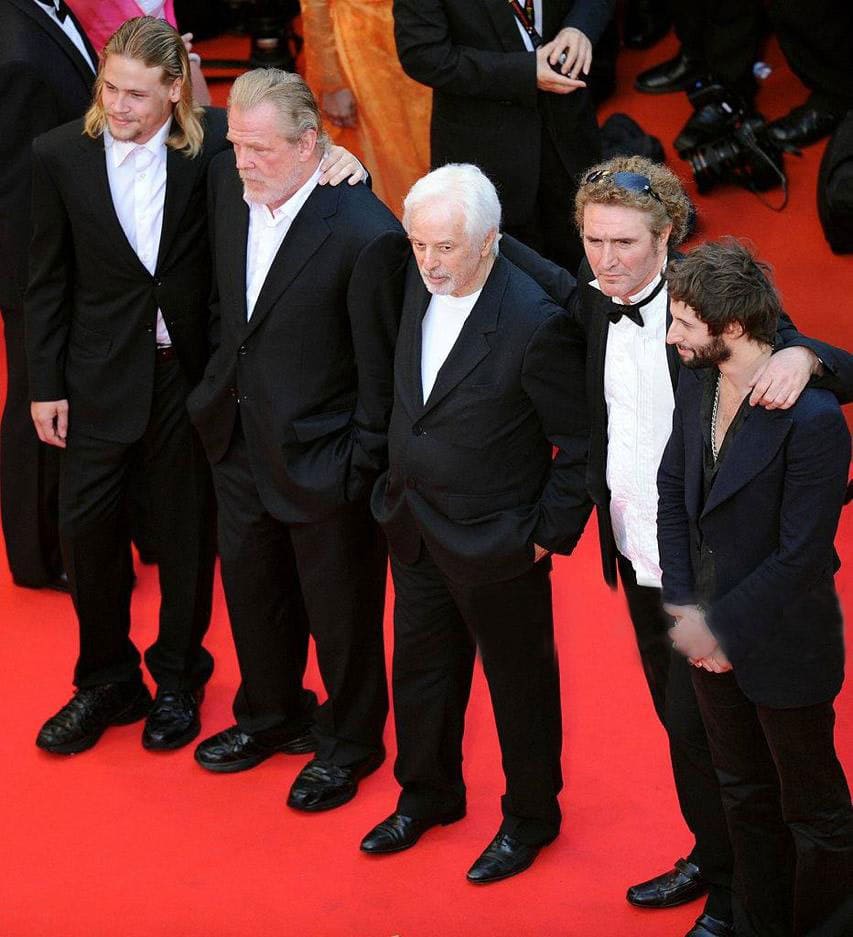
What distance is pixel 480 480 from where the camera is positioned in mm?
3045

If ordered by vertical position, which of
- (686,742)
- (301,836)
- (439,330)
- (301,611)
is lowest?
(301,836)

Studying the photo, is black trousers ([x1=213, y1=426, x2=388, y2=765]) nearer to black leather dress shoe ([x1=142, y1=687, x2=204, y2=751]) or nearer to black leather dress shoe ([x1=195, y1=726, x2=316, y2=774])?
black leather dress shoe ([x1=195, y1=726, x2=316, y2=774])

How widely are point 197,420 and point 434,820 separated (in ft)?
3.42

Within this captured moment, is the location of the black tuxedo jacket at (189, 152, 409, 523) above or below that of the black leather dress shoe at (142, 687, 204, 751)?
above

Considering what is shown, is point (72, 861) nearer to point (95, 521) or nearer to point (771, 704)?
point (95, 521)

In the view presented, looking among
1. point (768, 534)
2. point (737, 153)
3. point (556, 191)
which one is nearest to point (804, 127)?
point (737, 153)

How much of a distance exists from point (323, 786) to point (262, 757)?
0.24 meters

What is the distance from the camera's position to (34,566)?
178 inches

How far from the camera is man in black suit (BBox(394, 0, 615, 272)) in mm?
4434

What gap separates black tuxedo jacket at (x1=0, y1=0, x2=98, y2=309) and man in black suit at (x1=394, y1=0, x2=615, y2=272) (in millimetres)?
1014

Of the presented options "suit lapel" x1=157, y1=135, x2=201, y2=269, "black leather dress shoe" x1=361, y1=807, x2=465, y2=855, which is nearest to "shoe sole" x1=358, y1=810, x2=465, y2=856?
"black leather dress shoe" x1=361, y1=807, x2=465, y2=855

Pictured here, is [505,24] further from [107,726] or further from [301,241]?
[107,726]

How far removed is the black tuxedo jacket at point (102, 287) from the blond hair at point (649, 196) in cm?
107

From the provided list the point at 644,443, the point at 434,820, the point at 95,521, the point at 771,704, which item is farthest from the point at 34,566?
the point at 771,704
